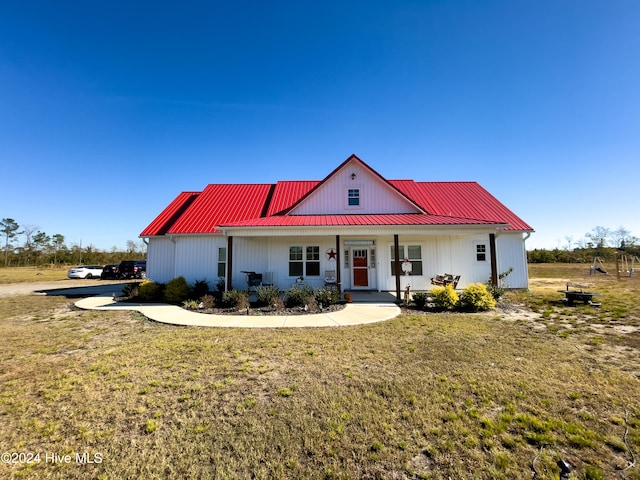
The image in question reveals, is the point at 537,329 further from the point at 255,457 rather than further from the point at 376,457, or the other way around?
the point at 255,457

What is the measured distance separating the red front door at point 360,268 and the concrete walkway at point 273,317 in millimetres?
3075

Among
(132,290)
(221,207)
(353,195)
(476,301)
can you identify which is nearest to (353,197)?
(353,195)

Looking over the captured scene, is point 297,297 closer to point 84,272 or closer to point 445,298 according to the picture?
point 445,298

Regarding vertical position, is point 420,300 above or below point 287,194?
below

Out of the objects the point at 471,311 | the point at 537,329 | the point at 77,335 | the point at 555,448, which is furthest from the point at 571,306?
the point at 77,335

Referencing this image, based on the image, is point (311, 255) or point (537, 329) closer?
point (537, 329)

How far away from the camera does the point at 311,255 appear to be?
574 inches

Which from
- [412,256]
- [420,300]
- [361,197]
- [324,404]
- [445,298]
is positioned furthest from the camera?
[361,197]

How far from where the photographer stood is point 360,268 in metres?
14.5

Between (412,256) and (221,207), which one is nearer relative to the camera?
(412,256)

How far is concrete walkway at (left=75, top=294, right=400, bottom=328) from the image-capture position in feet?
27.4

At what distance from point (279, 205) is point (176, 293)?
7359mm

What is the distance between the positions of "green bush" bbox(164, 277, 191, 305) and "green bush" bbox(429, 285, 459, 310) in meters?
→ 10.4

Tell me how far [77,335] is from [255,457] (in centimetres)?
718
